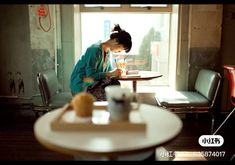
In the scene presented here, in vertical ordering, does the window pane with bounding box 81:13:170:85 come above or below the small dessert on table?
above

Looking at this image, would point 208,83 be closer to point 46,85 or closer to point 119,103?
point 46,85

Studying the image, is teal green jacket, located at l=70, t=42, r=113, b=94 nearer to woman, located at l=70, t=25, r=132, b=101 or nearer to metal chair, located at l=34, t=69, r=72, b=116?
woman, located at l=70, t=25, r=132, b=101

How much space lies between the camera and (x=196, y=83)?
11.3 ft

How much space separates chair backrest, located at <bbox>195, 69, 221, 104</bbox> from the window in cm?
72

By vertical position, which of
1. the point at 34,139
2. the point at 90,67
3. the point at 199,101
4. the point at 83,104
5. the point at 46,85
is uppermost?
the point at 90,67

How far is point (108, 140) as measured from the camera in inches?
44.4

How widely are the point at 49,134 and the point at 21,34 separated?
2994 mm

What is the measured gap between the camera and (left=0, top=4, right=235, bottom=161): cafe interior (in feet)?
9.55

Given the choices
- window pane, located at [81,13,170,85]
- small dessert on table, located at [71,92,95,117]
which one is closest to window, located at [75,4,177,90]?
window pane, located at [81,13,170,85]

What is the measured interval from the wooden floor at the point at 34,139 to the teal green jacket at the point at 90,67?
0.69 m

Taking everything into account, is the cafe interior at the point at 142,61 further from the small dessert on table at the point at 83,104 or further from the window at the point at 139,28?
the small dessert on table at the point at 83,104

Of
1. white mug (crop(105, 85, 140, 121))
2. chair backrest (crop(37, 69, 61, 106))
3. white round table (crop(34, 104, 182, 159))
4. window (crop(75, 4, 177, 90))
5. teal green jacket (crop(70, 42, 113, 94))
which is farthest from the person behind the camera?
window (crop(75, 4, 177, 90))

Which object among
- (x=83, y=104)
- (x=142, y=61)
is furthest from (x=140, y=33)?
(x=83, y=104)

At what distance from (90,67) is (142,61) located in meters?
1.73
